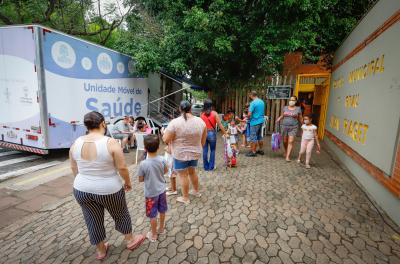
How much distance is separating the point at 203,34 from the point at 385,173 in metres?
7.45

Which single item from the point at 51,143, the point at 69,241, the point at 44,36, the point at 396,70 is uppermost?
the point at 44,36

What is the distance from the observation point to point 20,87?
5832 millimetres

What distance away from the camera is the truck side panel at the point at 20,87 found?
5602mm

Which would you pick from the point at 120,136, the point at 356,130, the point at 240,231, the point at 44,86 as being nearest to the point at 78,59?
the point at 44,86

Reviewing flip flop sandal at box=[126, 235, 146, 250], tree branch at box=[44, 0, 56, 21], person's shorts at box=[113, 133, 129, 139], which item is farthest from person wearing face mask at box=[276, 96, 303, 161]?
tree branch at box=[44, 0, 56, 21]

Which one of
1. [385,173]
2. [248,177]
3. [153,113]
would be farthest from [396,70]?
[153,113]

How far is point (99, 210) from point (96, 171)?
47cm

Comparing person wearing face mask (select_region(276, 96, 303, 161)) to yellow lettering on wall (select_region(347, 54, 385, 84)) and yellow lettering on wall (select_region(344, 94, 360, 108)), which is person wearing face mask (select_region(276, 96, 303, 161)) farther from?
yellow lettering on wall (select_region(347, 54, 385, 84))

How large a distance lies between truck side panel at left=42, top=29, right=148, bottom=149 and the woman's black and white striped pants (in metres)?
4.59

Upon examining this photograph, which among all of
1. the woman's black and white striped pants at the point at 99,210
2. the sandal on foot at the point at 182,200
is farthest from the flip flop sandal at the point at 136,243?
the sandal on foot at the point at 182,200

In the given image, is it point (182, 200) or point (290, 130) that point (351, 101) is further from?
point (182, 200)

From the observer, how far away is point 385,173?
3.58 metres

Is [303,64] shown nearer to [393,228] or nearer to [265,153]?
[265,153]

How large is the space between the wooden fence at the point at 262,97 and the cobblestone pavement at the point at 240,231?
6.21 m
